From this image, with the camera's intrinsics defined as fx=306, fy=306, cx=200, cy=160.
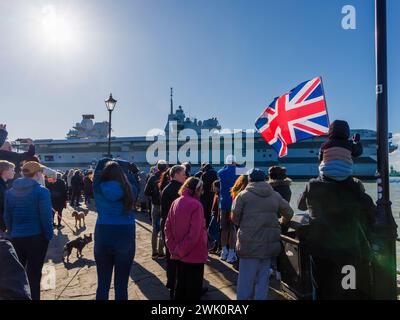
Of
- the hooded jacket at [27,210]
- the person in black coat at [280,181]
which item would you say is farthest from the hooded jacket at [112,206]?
the person in black coat at [280,181]

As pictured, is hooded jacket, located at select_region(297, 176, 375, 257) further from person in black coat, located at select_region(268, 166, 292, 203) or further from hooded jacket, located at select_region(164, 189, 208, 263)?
person in black coat, located at select_region(268, 166, 292, 203)

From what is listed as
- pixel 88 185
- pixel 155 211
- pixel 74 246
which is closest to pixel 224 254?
pixel 155 211

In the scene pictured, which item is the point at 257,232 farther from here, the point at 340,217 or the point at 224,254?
the point at 224,254

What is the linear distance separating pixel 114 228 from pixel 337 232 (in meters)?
2.26

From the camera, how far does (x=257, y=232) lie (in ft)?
11.3

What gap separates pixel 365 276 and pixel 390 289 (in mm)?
375

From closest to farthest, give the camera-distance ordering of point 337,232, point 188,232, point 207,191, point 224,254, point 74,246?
point 337,232 < point 188,232 < point 224,254 < point 74,246 < point 207,191

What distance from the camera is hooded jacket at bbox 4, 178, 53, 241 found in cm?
357

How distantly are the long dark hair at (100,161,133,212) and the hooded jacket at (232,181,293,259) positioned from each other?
1234 mm
